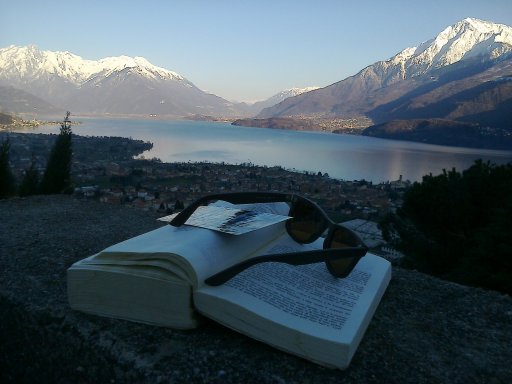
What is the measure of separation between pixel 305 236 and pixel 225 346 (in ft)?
3.87

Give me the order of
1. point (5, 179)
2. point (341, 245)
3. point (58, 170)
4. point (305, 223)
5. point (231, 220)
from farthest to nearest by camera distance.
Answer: point (58, 170) < point (5, 179) < point (305, 223) < point (341, 245) < point (231, 220)

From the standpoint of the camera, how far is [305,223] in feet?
10.3

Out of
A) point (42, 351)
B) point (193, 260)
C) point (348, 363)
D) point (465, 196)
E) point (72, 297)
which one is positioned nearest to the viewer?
point (348, 363)

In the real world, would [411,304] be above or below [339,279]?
below

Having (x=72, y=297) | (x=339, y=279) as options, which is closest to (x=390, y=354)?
(x=339, y=279)

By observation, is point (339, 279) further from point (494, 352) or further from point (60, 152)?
point (60, 152)

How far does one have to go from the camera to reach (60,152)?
15180mm

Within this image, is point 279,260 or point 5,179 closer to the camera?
point 279,260

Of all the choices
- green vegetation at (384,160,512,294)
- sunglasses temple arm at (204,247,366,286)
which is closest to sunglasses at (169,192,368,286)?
sunglasses temple arm at (204,247,366,286)

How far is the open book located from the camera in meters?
2.01

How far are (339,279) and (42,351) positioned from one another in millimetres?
1670

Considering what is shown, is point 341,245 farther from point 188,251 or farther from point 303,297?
point 188,251

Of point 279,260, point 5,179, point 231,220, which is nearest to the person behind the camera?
point 279,260

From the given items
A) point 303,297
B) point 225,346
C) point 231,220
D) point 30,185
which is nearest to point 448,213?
point 231,220
